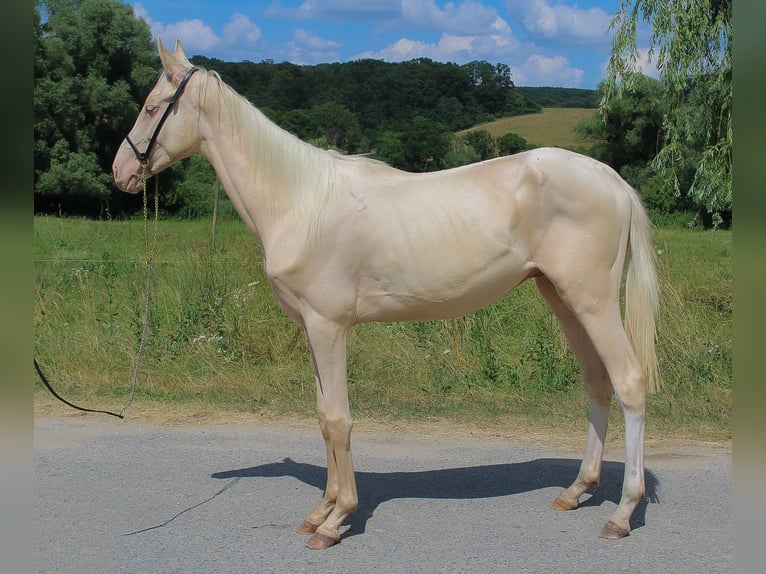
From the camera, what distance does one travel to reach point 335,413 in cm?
372

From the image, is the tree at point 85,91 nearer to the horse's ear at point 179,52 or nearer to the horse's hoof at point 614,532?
the horse's ear at point 179,52

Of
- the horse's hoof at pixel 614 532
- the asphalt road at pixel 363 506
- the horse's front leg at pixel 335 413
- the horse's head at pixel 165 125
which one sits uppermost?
the horse's head at pixel 165 125

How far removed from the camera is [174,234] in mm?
14656

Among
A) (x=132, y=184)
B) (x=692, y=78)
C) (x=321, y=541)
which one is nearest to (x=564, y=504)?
(x=321, y=541)

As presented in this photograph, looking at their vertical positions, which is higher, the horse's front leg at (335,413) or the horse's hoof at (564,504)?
the horse's front leg at (335,413)

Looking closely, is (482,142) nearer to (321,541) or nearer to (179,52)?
(179,52)

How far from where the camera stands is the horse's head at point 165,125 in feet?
12.5

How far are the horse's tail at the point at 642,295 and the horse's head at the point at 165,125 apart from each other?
2541 mm

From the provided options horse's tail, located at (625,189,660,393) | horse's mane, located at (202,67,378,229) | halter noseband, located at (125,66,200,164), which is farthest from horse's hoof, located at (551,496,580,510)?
halter noseband, located at (125,66,200,164)

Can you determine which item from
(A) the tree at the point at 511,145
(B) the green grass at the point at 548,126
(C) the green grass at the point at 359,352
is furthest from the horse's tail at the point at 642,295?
(B) the green grass at the point at 548,126

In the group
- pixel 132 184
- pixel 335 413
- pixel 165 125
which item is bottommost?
pixel 335 413

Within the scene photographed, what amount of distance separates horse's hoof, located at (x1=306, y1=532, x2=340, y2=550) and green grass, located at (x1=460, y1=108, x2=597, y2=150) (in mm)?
15216

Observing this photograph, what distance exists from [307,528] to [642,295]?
2.30 m
